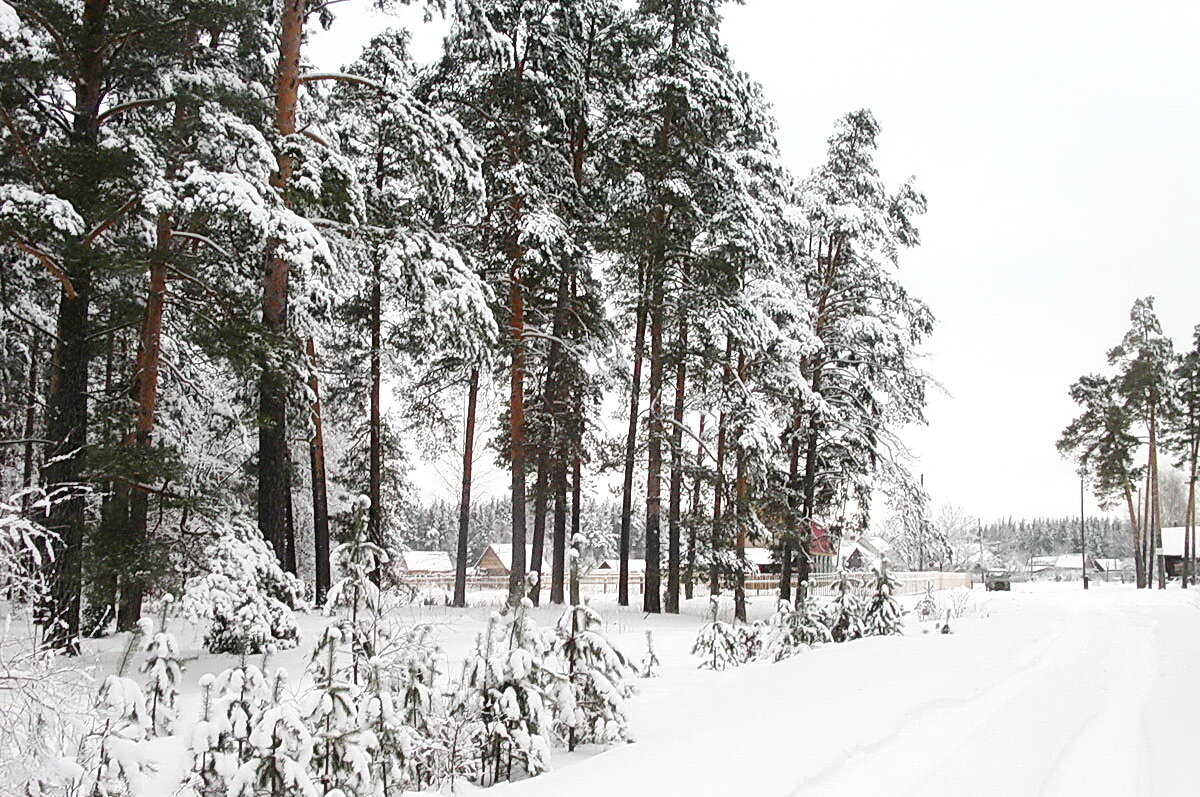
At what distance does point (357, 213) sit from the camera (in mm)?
10469

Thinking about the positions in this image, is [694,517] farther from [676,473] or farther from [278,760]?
[278,760]

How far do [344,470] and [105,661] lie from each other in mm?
16535

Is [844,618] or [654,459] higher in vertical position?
[654,459]

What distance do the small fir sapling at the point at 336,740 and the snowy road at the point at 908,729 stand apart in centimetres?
74

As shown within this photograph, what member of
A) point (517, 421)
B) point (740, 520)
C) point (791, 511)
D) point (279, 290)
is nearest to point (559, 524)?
point (517, 421)

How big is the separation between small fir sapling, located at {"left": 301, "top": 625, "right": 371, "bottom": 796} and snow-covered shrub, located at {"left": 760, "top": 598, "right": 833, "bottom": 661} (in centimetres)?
661

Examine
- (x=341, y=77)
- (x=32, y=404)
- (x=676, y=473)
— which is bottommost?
(x=676, y=473)

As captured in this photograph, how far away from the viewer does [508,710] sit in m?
4.62

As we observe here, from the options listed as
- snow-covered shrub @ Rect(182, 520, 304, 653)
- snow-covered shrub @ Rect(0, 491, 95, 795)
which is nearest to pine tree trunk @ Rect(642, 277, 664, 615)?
snow-covered shrub @ Rect(182, 520, 304, 653)

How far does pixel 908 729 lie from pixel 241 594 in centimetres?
584

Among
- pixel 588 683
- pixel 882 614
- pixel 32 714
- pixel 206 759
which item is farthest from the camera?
pixel 882 614

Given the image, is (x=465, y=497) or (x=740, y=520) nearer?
(x=740, y=520)

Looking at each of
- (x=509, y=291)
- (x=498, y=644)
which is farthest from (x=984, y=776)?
(x=509, y=291)

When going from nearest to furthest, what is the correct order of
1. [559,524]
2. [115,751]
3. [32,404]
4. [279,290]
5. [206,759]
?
[115,751], [206,759], [279,290], [32,404], [559,524]
